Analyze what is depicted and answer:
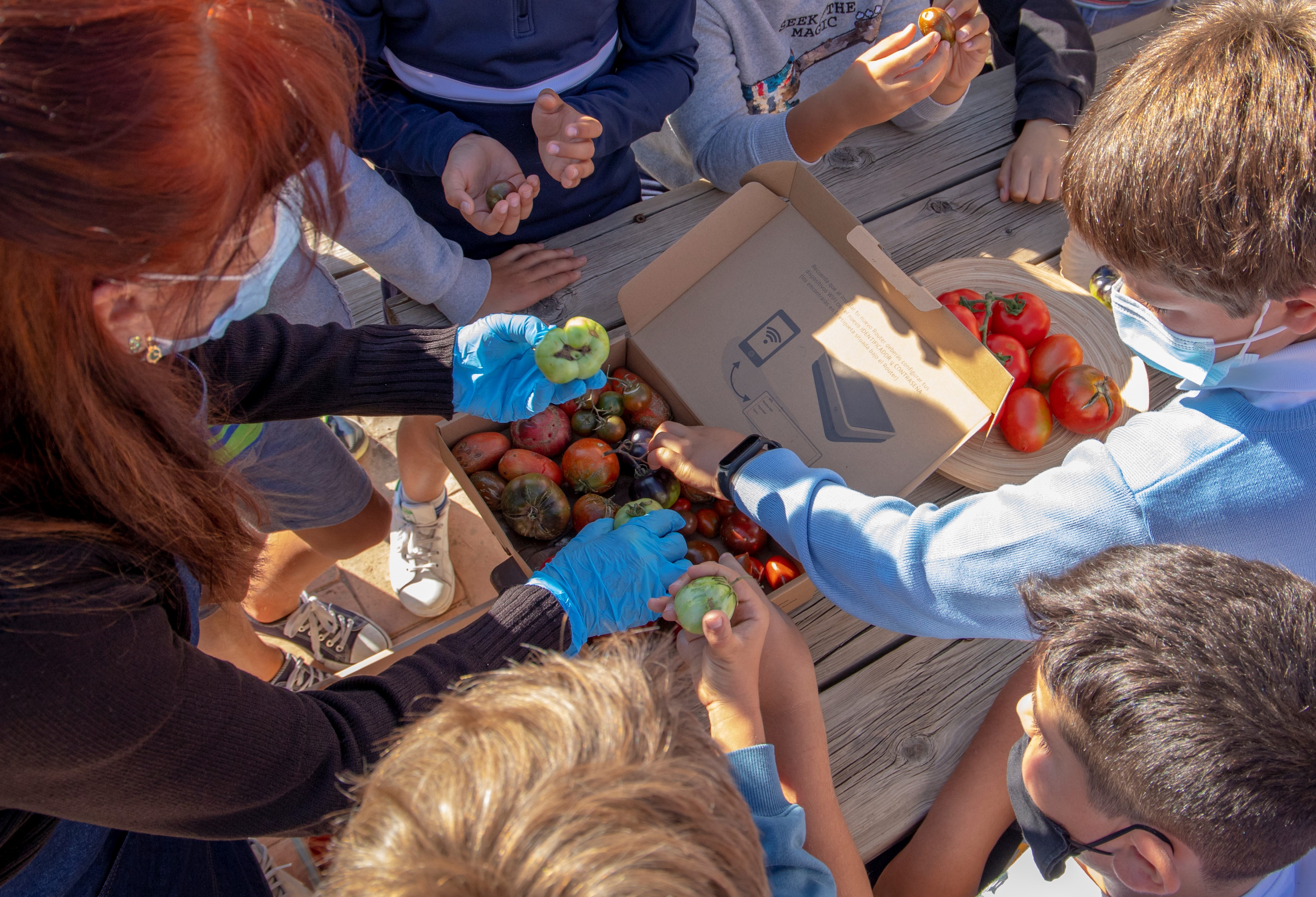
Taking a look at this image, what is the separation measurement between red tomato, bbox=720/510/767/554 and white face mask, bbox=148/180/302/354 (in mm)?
1251

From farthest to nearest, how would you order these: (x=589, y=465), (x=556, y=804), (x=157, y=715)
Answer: (x=589, y=465), (x=157, y=715), (x=556, y=804)

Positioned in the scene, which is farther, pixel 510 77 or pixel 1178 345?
pixel 510 77

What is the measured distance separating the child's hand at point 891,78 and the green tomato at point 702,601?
5.21 feet

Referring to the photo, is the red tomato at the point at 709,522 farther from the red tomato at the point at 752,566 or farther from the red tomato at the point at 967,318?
the red tomato at the point at 967,318

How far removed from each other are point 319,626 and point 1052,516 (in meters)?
2.44

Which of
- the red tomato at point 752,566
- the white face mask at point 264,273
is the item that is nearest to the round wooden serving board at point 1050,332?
the red tomato at point 752,566

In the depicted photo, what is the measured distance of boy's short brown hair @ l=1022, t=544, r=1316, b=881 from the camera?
39.4 inches

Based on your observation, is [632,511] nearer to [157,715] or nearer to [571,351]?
[571,351]

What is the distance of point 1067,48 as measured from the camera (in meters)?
2.55

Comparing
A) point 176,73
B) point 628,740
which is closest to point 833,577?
point 628,740

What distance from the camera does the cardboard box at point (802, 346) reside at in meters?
1.83

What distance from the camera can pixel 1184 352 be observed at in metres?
1.42

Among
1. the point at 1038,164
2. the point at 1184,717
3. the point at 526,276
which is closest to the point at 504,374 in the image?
the point at 526,276

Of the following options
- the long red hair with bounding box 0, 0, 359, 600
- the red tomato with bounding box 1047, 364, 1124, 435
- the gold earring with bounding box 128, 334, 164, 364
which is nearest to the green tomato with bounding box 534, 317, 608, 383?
the long red hair with bounding box 0, 0, 359, 600
